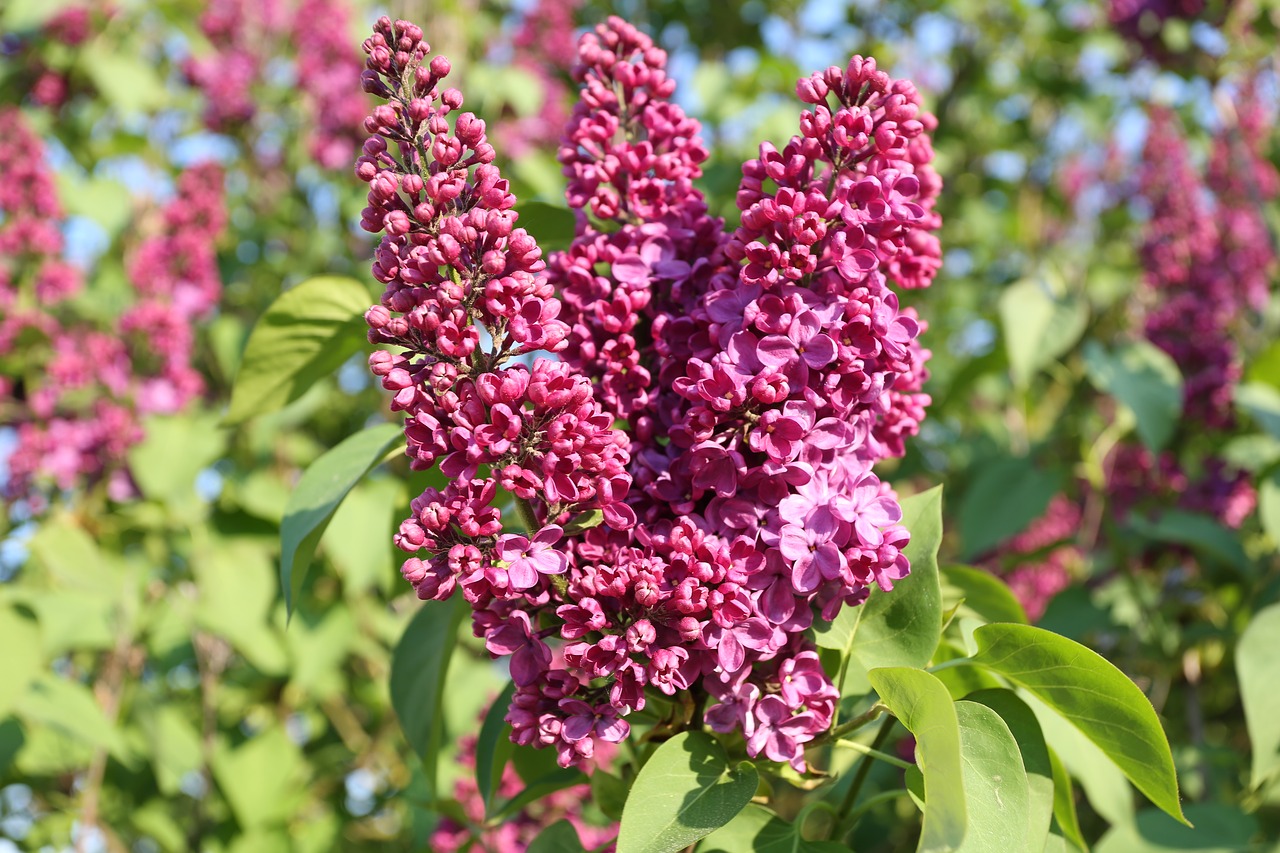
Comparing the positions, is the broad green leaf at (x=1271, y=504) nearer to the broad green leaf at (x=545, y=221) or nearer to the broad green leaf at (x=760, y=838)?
the broad green leaf at (x=760, y=838)

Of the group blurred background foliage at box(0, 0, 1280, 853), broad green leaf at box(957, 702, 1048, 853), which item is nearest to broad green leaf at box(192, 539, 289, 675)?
blurred background foliage at box(0, 0, 1280, 853)

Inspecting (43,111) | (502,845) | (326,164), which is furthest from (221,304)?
(502,845)

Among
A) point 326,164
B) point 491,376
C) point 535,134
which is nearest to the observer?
point 491,376

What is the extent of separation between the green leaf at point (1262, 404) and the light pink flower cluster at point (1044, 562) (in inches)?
32.3

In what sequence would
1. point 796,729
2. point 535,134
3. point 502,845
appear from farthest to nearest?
point 535,134 → point 502,845 → point 796,729

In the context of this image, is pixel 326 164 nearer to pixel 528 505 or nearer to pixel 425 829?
pixel 425 829

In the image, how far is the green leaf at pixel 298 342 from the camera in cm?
157

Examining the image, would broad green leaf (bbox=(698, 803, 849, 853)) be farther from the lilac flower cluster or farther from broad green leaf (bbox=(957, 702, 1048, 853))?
the lilac flower cluster

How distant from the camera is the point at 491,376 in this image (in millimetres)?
991

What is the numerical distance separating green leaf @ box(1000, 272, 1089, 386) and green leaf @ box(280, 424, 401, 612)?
1705 mm

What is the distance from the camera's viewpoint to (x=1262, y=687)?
5.44 feet

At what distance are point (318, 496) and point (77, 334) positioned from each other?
8.76 feet

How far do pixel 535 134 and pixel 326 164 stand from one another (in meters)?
0.94

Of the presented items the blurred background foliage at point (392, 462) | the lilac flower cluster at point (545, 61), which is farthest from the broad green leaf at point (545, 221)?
the lilac flower cluster at point (545, 61)
